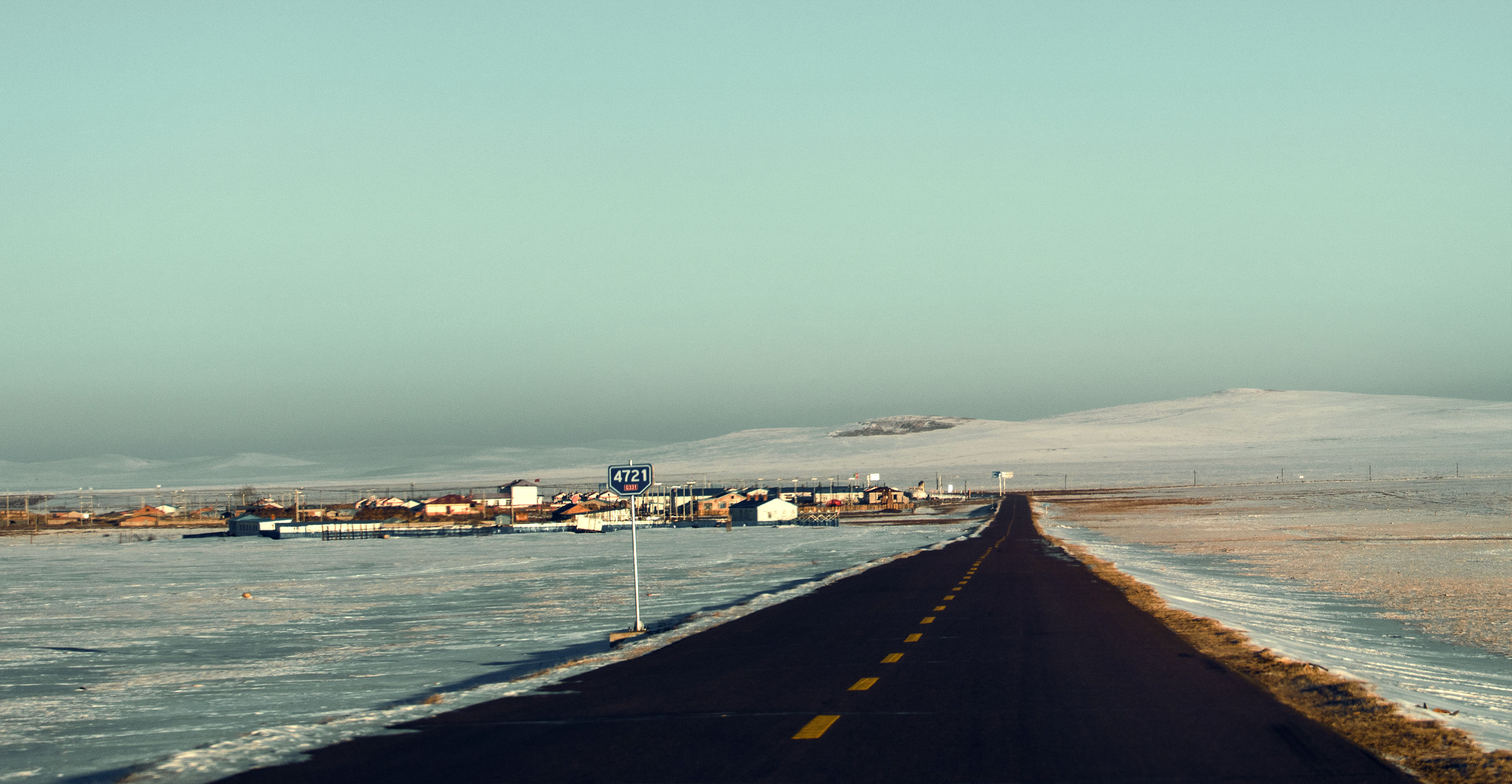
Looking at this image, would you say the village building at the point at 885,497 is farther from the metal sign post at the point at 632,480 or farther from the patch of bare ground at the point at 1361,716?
the patch of bare ground at the point at 1361,716

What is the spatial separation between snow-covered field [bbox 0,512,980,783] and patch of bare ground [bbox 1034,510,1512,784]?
8.31 m

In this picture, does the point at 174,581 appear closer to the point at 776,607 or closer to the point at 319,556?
the point at 319,556

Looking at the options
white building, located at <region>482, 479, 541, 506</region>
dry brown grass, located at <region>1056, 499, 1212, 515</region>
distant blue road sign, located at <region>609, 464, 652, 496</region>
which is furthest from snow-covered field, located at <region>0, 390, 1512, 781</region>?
white building, located at <region>482, 479, 541, 506</region>

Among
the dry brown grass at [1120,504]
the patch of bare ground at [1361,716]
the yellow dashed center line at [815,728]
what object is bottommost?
the dry brown grass at [1120,504]

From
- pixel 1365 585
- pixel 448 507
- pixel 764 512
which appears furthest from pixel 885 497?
pixel 1365 585

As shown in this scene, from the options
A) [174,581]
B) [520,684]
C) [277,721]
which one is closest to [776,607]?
[520,684]

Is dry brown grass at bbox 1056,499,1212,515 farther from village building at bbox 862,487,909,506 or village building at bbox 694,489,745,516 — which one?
village building at bbox 694,489,745,516

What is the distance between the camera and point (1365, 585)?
2931cm

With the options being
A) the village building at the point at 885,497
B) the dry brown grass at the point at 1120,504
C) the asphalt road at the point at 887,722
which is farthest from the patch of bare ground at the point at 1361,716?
the village building at the point at 885,497

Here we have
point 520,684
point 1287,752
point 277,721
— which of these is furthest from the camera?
point 520,684

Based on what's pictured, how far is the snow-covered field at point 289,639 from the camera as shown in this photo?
38.4ft

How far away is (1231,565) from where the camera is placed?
38.6 meters

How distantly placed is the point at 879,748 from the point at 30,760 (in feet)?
25.6

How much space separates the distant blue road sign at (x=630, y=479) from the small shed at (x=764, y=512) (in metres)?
102
